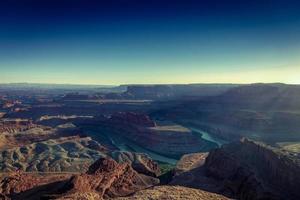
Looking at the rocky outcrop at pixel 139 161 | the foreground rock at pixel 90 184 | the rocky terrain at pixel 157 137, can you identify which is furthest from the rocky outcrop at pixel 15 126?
the foreground rock at pixel 90 184

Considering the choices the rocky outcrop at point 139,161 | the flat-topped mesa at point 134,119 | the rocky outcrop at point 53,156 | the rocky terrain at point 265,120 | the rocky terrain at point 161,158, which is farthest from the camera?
the flat-topped mesa at point 134,119

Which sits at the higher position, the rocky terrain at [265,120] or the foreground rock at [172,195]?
the foreground rock at [172,195]

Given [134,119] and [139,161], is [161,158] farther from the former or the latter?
[134,119]

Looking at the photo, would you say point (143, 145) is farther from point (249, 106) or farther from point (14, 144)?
point (249, 106)

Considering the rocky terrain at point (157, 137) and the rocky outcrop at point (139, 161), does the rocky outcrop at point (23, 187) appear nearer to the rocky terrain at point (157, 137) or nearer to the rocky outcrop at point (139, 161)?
the rocky outcrop at point (139, 161)

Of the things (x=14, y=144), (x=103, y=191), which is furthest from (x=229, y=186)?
(x=14, y=144)

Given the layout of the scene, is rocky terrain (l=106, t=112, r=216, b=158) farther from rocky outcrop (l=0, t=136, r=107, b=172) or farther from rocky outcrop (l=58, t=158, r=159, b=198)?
rocky outcrop (l=58, t=158, r=159, b=198)
